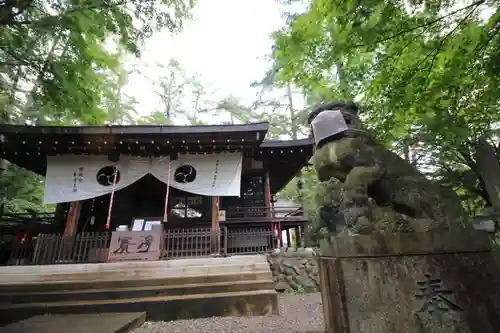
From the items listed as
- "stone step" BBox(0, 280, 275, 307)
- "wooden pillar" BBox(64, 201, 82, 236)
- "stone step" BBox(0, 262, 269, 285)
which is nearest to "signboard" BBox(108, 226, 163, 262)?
"stone step" BBox(0, 262, 269, 285)

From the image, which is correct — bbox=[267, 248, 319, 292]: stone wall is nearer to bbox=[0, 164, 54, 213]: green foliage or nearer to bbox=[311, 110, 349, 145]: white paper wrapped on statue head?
bbox=[311, 110, 349, 145]: white paper wrapped on statue head

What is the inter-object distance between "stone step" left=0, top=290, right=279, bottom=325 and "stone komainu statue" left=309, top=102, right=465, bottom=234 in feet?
8.96

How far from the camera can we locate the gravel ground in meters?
4.12

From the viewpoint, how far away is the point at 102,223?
10375 mm

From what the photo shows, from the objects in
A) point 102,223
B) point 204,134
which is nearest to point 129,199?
point 102,223

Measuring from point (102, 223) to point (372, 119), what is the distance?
10.5 metres

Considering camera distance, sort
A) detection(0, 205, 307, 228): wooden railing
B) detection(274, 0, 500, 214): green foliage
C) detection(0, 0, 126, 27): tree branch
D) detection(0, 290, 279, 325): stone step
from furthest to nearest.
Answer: detection(0, 205, 307, 228): wooden railing
detection(0, 290, 279, 325): stone step
detection(0, 0, 126, 27): tree branch
detection(274, 0, 500, 214): green foliage

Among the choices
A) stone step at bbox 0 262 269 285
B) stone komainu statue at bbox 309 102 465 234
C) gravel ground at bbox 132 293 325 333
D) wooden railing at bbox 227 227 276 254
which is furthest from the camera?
wooden railing at bbox 227 227 276 254

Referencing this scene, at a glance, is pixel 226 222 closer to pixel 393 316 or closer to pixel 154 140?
pixel 154 140

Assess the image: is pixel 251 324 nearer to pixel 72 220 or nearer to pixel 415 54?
pixel 415 54

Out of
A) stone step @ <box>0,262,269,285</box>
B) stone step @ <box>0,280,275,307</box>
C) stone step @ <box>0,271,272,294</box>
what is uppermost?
stone step @ <box>0,262,269,285</box>

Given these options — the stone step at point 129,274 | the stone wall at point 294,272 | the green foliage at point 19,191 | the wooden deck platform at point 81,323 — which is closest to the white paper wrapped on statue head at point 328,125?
the wooden deck platform at point 81,323

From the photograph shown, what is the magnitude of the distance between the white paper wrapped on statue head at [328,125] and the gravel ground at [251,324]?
2.98 meters

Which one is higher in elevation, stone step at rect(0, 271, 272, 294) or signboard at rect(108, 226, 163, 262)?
signboard at rect(108, 226, 163, 262)
